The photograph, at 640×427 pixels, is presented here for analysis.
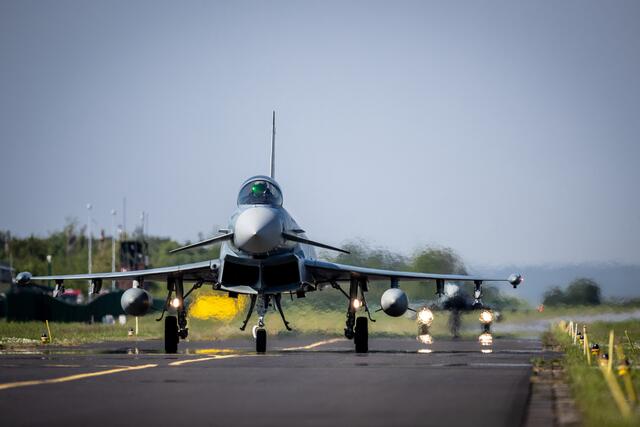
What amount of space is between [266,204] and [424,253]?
515 inches

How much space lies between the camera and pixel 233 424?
33.5 feet

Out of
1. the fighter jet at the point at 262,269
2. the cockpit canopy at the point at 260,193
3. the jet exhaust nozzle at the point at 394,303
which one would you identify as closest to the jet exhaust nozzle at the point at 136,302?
the fighter jet at the point at 262,269

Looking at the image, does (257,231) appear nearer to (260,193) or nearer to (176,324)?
(260,193)

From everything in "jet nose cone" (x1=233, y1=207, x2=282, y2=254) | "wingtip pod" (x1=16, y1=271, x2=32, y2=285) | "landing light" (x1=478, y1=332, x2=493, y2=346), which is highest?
"jet nose cone" (x1=233, y1=207, x2=282, y2=254)

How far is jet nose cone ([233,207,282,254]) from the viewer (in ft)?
83.6

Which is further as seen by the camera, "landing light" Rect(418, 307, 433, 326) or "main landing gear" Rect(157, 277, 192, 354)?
"landing light" Rect(418, 307, 433, 326)

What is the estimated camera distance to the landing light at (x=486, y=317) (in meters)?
38.5

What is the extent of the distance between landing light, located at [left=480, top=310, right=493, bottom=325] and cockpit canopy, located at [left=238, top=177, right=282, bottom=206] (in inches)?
530

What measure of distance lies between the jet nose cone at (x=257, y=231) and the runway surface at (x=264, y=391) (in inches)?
154

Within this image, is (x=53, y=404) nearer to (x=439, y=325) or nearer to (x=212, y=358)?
(x=212, y=358)

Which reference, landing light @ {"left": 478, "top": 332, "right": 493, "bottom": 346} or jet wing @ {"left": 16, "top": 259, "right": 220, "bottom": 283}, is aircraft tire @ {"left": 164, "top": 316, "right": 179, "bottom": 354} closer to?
jet wing @ {"left": 16, "top": 259, "right": 220, "bottom": 283}

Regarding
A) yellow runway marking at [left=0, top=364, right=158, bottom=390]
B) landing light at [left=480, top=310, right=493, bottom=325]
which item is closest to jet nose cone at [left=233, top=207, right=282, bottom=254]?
yellow runway marking at [left=0, top=364, right=158, bottom=390]

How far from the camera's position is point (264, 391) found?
1396cm

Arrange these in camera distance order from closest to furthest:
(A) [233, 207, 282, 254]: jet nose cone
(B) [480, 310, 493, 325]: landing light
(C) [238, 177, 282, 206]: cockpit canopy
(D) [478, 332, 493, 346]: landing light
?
(A) [233, 207, 282, 254]: jet nose cone → (C) [238, 177, 282, 206]: cockpit canopy → (D) [478, 332, 493, 346]: landing light → (B) [480, 310, 493, 325]: landing light
